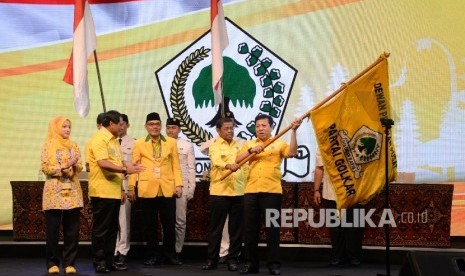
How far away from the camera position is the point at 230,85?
1023 cm

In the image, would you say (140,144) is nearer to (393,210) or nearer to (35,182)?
(35,182)

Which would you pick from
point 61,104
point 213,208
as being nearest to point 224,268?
point 213,208

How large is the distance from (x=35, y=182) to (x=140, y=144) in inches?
56.0

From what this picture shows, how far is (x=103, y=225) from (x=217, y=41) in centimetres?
232

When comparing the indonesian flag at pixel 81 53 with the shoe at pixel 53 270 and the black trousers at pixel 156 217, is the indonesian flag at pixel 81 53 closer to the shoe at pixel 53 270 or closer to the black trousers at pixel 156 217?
the black trousers at pixel 156 217

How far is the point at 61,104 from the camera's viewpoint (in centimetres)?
1048

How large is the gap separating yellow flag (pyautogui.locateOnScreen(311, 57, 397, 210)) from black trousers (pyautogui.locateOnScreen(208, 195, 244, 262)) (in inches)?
39.4

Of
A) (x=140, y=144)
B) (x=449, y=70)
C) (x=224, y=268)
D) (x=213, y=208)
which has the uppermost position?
(x=449, y=70)

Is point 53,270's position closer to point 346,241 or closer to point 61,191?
point 61,191

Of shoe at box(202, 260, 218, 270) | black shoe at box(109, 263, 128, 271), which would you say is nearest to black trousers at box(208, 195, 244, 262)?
shoe at box(202, 260, 218, 270)

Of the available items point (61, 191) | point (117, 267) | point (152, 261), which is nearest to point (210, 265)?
point (152, 261)

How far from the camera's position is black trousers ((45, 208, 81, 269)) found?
8344 millimetres

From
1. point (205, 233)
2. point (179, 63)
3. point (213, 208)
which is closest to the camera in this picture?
point (213, 208)

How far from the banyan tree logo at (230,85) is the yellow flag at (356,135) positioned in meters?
1.65
